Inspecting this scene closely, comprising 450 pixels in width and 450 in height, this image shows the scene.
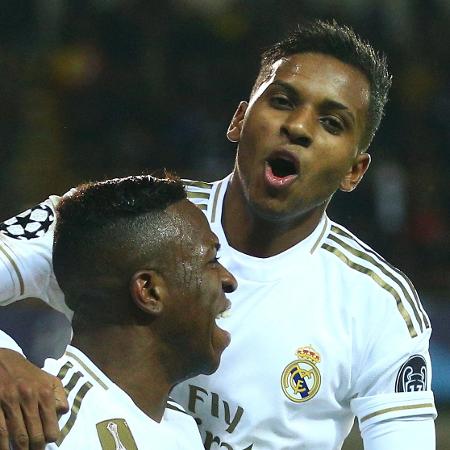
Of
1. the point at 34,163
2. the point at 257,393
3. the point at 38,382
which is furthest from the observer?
the point at 34,163

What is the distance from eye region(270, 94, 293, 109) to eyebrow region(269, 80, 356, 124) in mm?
19

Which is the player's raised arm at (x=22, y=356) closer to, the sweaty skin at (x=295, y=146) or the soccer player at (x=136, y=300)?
the soccer player at (x=136, y=300)

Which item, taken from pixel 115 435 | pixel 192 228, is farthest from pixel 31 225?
pixel 115 435

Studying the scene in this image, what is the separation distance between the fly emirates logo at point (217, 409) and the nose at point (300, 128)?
2.21ft

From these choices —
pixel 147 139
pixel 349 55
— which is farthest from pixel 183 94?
pixel 349 55

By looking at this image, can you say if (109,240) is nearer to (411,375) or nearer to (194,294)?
(194,294)

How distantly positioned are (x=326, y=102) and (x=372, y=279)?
1.54 feet

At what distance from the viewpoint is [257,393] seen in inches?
111

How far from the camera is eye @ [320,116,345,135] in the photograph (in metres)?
2.86

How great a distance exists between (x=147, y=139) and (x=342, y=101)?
13.7ft

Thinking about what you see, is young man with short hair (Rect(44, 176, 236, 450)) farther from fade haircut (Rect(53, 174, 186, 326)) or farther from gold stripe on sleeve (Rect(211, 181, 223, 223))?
gold stripe on sleeve (Rect(211, 181, 223, 223))

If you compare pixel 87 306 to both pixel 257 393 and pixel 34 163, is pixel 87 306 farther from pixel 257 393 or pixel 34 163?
pixel 34 163

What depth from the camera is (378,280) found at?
9.48ft

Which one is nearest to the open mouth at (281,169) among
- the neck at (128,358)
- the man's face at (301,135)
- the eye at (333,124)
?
the man's face at (301,135)
